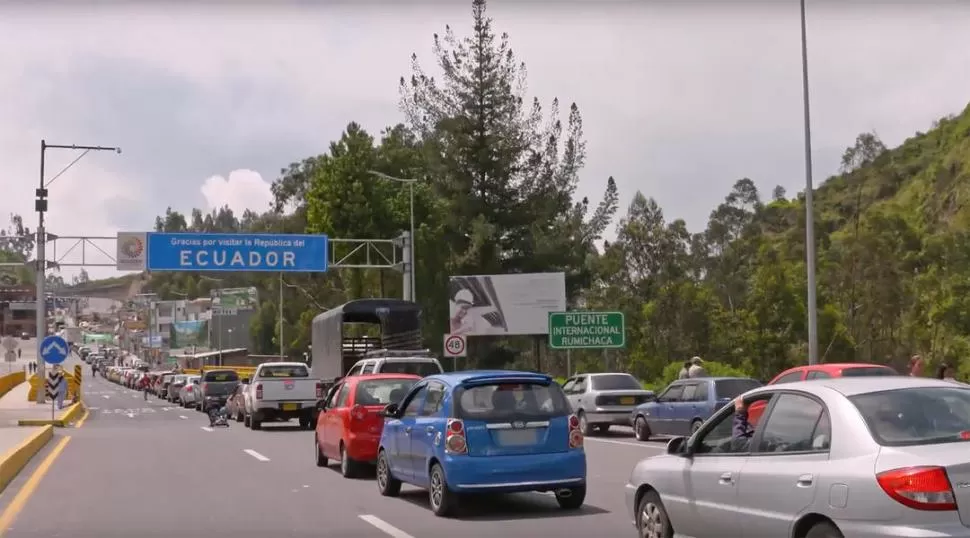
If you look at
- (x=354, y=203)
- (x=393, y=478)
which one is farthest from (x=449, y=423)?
(x=354, y=203)

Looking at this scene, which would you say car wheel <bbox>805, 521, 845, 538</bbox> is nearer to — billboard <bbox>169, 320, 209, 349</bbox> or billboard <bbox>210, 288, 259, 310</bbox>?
billboard <bbox>210, 288, 259, 310</bbox>

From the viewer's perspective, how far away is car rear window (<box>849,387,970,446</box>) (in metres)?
7.06

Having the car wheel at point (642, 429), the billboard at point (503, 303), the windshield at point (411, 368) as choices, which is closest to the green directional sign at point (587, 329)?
the billboard at point (503, 303)

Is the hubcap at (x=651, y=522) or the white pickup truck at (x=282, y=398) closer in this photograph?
the hubcap at (x=651, y=522)

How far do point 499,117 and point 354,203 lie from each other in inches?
360

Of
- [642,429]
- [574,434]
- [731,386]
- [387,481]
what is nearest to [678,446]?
[574,434]

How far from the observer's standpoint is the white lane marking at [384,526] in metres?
11.2

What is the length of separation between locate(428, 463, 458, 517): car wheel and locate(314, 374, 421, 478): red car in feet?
11.5

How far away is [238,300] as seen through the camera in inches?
4845

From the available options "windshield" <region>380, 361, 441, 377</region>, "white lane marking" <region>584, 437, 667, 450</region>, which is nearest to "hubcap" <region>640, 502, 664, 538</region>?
"white lane marking" <region>584, 437, 667, 450</region>

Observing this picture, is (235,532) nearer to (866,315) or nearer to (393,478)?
(393,478)

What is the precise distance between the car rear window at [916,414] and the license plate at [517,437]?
17.1ft

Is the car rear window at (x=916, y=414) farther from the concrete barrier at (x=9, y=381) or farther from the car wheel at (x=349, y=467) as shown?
the concrete barrier at (x=9, y=381)

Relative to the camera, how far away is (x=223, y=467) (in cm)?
1892
